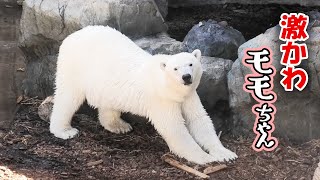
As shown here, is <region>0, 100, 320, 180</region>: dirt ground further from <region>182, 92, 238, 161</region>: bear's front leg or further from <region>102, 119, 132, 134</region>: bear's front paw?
<region>182, 92, 238, 161</region>: bear's front leg

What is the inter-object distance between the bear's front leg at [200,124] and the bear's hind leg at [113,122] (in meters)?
0.86

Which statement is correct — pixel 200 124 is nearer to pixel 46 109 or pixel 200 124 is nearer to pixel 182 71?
pixel 182 71

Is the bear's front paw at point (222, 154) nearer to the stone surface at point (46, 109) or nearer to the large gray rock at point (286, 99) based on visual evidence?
the large gray rock at point (286, 99)

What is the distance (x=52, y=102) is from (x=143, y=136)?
1.03 metres

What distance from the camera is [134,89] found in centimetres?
538

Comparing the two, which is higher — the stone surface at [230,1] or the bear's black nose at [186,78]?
the bear's black nose at [186,78]

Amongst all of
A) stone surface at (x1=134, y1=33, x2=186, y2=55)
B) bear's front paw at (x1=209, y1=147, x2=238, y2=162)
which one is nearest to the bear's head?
bear's front paw at (x1=209, y1=147, x2=238, y2=162)

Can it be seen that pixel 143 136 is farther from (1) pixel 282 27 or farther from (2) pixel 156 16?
(1) pixel 282 27

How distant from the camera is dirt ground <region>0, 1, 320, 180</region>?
16.6 ft

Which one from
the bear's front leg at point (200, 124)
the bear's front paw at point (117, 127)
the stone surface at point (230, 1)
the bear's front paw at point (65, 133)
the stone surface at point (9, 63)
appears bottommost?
the stone surface at point (9, 63)

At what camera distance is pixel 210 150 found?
5301 millimetres

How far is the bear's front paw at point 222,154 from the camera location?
17.1ft

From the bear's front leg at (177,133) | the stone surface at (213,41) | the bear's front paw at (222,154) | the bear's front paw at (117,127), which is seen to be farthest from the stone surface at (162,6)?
the bear's front paw at (222,154)

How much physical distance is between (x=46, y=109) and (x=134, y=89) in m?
1.28
